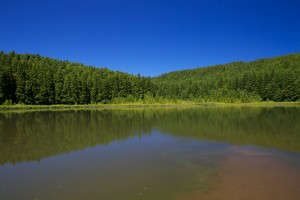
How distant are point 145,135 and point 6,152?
9.54 metres

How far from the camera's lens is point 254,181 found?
34.2 feet

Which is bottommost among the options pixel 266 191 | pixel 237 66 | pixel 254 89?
pixel 266 191

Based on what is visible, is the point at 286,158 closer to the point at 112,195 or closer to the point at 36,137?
the point at 112,195

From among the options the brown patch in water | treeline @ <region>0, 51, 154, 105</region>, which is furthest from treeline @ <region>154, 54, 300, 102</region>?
the brown patch in water

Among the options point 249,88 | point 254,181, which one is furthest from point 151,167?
point 249,88

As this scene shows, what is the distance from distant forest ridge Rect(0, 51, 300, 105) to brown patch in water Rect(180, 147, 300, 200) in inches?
2588

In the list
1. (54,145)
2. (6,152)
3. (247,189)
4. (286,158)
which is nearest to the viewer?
(247,189)

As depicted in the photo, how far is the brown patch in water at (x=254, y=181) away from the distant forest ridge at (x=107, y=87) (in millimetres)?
65726

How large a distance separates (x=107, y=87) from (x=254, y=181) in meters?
84.2

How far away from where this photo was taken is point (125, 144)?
722 inches

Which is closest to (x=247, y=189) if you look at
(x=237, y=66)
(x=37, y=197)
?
(x=37, y=197)

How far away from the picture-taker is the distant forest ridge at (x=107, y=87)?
A: 76.6 meters

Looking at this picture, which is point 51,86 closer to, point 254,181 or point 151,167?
point 151,167

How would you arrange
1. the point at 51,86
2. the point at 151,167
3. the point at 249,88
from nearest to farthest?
the point at 151,167
the point at 51,86
the point at 249,88
